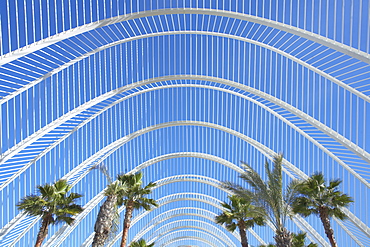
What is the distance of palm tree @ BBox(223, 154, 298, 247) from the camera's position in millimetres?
15091

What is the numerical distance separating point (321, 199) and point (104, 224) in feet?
41.9

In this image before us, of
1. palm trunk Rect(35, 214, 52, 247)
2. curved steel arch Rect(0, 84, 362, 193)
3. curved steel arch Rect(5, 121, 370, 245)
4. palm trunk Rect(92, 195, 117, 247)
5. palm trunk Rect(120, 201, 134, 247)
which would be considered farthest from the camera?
curved steel arch Rect(5, 121, 370, 245)

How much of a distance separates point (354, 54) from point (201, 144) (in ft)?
73.9

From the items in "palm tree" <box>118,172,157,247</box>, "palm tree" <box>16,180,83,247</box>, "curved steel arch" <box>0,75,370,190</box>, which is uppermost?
"curved steel arch" <box>0,75,370,190</box>

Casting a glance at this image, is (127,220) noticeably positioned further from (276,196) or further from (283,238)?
(283,238)

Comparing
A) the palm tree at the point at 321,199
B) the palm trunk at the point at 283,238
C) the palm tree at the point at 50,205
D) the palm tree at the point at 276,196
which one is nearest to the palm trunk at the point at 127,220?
the palm tree at the point at 50,205

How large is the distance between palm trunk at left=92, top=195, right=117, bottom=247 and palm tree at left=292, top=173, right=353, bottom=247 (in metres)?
10.9

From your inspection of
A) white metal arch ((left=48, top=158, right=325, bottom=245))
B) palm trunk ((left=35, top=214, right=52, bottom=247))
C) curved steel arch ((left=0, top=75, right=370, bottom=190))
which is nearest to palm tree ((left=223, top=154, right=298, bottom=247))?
curved steel arch ((left=0, top=75, right=370, bottom=190))

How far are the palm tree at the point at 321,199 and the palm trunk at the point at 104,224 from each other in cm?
1088

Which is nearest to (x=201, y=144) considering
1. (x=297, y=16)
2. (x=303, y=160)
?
(x=303, y=160)

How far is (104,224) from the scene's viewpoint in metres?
14.6

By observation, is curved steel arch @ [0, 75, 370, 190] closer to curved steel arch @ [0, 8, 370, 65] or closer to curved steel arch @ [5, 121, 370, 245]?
curved steel arch @ [5, 121, 370, 245]

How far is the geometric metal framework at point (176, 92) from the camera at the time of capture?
52.9 ft

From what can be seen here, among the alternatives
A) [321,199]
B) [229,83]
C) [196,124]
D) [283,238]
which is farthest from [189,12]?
[196,124]
